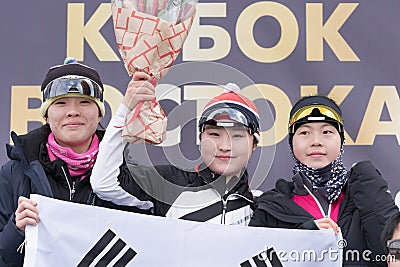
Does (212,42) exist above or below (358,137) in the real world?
above

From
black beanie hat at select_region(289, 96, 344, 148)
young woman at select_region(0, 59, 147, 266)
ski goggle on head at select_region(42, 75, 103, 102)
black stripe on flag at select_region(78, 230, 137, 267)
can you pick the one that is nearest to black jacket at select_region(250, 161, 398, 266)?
black beanie hat at select_region(289, 96, 344, 148)

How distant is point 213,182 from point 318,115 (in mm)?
404

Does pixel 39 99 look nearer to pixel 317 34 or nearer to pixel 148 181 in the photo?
pixel 148 181

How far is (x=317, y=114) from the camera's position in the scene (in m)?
2.50

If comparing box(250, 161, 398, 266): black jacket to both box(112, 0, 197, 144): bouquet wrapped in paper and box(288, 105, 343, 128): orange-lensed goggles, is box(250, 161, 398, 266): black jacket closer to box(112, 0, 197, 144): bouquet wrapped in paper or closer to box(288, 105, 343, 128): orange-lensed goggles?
box(288, 105, 343, 128): orange-lensed goggles

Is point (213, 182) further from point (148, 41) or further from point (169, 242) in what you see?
point (148, 41)

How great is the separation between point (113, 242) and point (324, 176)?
698mm

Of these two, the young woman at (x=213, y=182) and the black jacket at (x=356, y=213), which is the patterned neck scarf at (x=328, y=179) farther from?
the young woman at (x=213, y=182)

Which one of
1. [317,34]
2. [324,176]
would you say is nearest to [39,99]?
[317,34]

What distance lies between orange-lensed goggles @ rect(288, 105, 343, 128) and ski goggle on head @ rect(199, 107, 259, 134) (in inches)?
6.0

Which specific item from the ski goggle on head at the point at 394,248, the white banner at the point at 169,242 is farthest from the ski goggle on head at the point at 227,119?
the ski goggle on head at the point at 394,248

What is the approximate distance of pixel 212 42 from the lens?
336cm

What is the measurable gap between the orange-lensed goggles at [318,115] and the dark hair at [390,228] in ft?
1.28

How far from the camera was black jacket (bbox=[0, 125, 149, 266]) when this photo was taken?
244 cm
